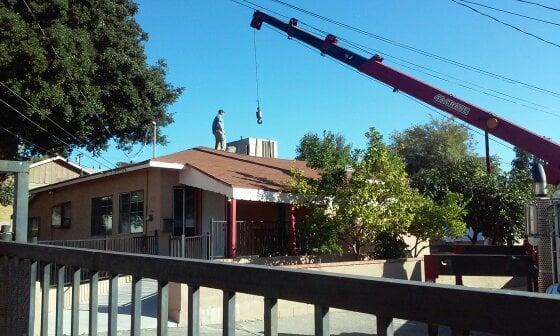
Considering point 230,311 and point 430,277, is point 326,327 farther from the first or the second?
point 430,277

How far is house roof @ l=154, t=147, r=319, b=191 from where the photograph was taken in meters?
15.4

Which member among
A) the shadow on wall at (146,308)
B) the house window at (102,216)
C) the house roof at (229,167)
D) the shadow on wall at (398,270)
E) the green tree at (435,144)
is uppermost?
the green tree at (435,144)

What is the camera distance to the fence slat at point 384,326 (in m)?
1.80

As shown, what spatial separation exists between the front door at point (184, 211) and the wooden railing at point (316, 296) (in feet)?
44.4

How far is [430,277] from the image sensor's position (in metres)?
10.5

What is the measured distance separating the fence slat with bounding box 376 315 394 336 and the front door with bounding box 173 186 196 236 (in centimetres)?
1569

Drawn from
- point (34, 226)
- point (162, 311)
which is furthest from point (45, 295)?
point (34, 226)

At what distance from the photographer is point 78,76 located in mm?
19984

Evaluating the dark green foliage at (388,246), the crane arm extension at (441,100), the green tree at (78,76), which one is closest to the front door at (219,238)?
the dark green foliage at (388,246)

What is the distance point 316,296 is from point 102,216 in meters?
19.5

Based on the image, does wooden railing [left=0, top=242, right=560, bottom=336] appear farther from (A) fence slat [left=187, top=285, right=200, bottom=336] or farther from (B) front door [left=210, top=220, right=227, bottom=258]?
(B) front door [left=210, top=220, right=227, bottom=258]

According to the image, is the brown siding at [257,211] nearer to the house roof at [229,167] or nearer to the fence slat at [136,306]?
the house roof at [229,167]

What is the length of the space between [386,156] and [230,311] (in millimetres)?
13002

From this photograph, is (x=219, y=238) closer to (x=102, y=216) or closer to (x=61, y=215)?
(x=102, y=216)
